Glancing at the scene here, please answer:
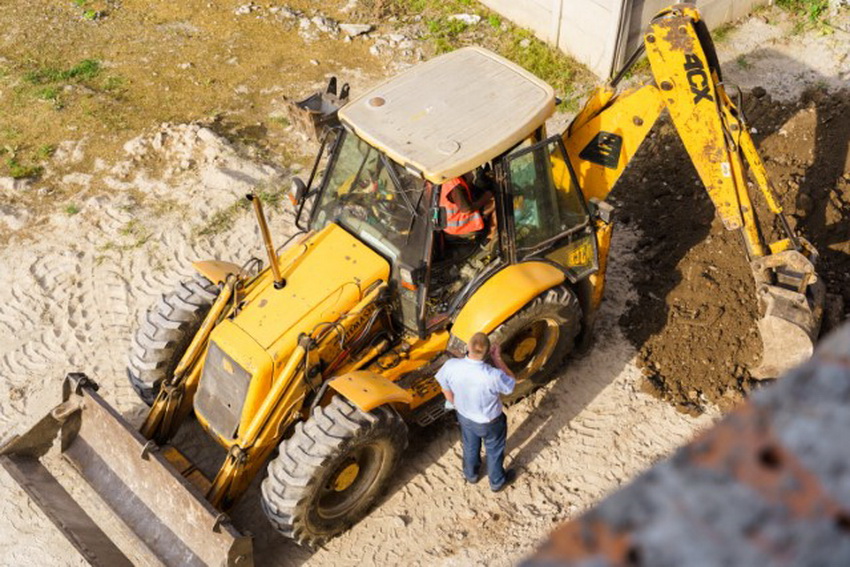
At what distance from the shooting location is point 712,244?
7949mm

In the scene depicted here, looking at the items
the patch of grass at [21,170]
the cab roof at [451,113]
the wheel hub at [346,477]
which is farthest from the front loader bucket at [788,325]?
the patch of grass at [21,170]

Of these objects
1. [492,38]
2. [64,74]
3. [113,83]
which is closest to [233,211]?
[113,83]

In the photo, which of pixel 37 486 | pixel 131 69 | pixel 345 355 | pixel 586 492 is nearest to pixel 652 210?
pixel 586 492

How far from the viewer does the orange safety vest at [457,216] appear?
19.4 ft

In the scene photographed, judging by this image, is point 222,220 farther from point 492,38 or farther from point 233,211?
point 492,38

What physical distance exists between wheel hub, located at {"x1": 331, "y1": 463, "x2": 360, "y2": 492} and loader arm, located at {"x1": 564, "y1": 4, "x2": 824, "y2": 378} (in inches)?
110

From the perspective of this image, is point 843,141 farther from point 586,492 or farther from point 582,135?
point 586,492

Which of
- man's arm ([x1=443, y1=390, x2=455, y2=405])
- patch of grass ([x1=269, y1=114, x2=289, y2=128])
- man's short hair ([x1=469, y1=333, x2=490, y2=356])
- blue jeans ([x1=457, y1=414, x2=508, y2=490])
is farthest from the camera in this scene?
patch of grass ([x1=269, y1=114, x2=289, y2=128])

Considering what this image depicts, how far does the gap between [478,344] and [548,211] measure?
1368 mm

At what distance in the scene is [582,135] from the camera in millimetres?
6578

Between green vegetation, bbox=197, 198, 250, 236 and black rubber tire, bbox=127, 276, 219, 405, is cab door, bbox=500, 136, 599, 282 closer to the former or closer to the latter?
black rubber tire, bbox=127, 276, 219, 405

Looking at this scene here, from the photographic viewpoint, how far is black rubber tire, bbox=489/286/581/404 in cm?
618

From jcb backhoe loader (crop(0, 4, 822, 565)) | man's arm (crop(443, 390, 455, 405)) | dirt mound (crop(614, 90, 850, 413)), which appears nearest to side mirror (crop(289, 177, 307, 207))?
jcb backhoe loader (crop(0, 4, 822, 565))

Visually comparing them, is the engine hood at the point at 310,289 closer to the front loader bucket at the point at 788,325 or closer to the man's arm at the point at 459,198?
the man's arm at the point at 459,198
